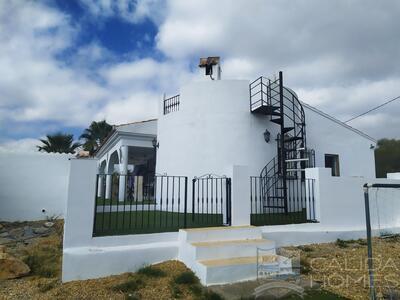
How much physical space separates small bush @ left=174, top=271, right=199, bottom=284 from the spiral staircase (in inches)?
171

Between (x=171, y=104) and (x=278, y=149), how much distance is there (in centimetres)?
435

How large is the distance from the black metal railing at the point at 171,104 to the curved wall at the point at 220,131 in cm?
73

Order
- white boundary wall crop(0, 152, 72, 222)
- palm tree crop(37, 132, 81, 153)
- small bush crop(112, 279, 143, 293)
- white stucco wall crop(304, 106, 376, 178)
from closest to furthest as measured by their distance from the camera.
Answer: small bush crop(112, 279, 143, 293)
white boundary wall crop(0, 152, 72, 222)
white stucco wall crop(304, 106, 376, 178)
palm tree crop(37, 132, 81, 153)

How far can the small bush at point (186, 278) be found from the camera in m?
4.51

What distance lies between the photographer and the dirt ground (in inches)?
161

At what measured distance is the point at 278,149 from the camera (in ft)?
31.3

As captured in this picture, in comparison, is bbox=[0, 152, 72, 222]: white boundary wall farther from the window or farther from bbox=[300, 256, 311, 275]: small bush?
the window

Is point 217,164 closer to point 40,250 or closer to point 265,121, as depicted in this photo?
point 265,121

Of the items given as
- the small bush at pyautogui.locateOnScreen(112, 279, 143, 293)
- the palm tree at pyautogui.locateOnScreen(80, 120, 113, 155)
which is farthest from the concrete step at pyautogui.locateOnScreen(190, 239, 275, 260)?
the palm tree at pyautogui.locateOnScreen(80, 120, 113, 155)

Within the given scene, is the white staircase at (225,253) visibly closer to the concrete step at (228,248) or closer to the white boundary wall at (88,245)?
the concrete step at (228,248)

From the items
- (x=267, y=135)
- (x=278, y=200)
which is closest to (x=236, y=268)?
(x=278, y=200)

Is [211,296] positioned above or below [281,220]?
below

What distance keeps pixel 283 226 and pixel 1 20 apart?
29.8 ft

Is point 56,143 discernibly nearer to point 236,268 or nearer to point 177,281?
point 177,281
